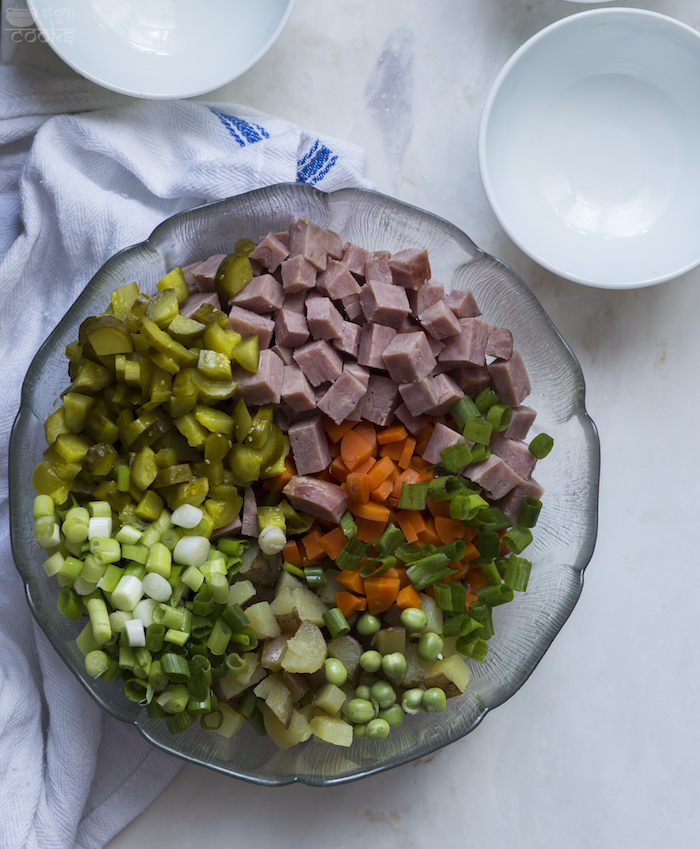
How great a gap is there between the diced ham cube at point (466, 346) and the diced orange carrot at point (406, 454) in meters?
0.25

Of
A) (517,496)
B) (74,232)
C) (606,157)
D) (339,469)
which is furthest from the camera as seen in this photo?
(606,157)

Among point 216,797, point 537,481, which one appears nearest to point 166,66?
point 537,481

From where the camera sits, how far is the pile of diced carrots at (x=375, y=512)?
192 cm

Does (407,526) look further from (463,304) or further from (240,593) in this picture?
(463,304)

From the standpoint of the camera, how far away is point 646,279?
233 centimetres

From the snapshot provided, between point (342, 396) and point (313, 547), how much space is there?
1.42 ft

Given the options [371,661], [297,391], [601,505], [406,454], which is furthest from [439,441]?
[601,505]

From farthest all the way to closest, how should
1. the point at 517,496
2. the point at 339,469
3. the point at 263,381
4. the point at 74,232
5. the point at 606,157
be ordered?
the point at 606,157
the point at 74,232
the point at 517,496
the point at 339,469
the point at 263,381

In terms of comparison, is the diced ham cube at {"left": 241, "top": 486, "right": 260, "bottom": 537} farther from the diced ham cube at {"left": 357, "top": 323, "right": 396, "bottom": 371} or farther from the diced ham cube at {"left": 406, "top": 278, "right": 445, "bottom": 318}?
the diced ham cube at {"left": 406, "top": 278, "right": 445, "bottom": 318}

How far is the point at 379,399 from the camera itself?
1.97 m

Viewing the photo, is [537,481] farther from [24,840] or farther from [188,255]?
[24,840]

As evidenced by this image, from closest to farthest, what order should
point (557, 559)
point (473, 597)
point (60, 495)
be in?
point (60, 495) → point (473, 597) → point (557, 559)

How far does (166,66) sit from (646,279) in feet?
5.67

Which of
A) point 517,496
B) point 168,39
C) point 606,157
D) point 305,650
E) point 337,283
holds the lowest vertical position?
point 305,650
